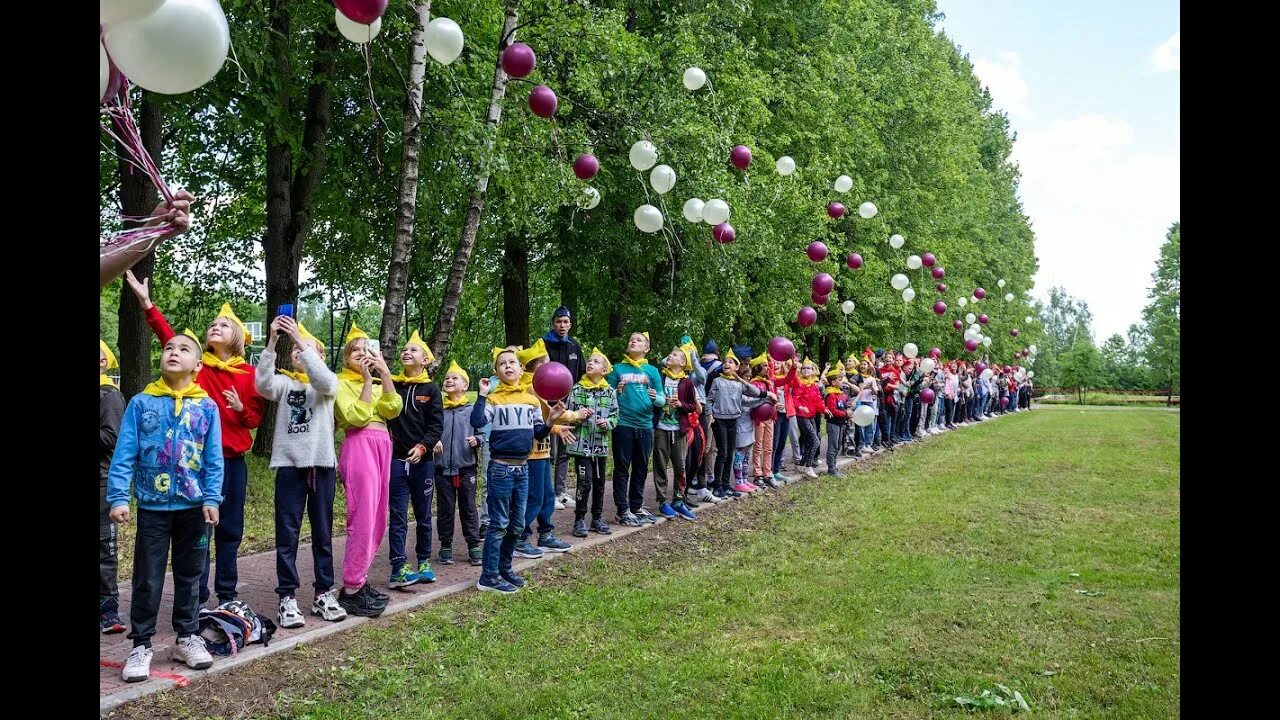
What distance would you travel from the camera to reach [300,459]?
19.1 ft

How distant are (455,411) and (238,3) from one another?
5709 mm

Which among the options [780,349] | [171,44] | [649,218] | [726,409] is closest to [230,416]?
[171,44]

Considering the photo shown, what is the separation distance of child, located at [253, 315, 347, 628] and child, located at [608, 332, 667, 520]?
425 centimetres

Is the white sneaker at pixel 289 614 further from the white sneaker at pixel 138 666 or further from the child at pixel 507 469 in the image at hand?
the child at pixel 507 469

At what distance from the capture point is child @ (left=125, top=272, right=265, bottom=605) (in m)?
5.70

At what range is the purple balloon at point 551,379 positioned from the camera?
6465 mm

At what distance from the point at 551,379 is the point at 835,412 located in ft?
33.2

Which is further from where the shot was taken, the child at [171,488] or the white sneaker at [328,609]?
the white sneaker at [328,609]

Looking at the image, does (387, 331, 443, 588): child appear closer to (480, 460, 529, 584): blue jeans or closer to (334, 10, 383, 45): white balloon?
(480, 460, 529, 584): blue jeans

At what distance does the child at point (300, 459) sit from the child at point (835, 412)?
10.4 m

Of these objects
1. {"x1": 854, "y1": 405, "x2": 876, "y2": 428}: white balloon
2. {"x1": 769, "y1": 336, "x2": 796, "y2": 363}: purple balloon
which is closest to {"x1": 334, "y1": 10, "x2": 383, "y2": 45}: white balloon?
{"x1": 769, "y1": 336, "x2": 796, "y2": 363}: purple balloon

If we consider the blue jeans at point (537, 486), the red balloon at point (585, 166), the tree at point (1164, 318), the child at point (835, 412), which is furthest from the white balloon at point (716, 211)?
the tree at point (1164, 318)

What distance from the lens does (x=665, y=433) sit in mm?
10422

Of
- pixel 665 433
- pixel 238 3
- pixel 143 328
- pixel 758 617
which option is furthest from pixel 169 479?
pixel 143 328
